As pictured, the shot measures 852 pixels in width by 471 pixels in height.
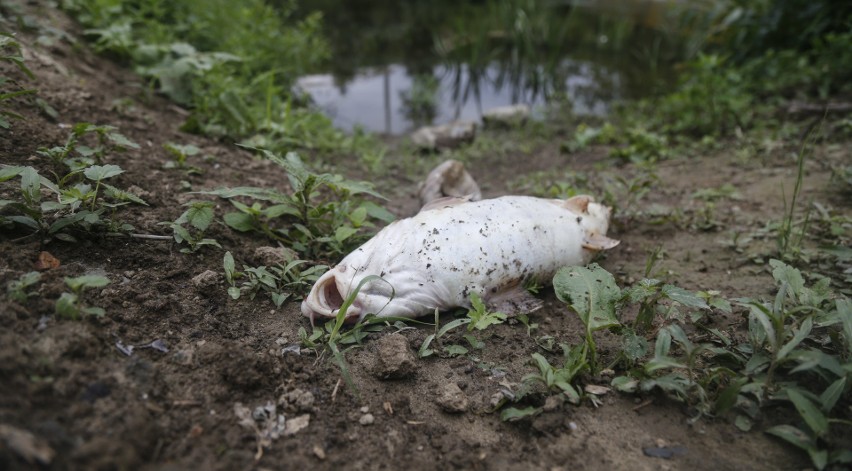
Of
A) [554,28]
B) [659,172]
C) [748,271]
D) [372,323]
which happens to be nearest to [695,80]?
[659,172]

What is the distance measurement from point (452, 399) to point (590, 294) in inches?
28.1

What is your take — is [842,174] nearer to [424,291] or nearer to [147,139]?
[424,291]

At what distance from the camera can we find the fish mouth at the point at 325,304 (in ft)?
7.91

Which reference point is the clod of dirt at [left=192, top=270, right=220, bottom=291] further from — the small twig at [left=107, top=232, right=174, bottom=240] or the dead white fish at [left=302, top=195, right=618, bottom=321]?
the dead white fish at [left=302, top=195, right=618, bottom=321]

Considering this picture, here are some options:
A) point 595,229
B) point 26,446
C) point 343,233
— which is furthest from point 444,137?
point 26,446

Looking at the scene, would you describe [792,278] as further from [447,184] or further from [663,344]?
[447,184]

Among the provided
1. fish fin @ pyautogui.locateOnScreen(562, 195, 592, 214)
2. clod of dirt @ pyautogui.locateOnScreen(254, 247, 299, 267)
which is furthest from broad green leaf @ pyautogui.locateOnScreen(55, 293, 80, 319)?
fish fin @ pyautogui.locateOnScreen(562, 195, 592, 214)

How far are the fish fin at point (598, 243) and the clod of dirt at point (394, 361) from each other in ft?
4.04

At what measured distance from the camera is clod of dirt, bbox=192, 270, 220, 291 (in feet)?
8.07

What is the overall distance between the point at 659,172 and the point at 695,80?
2.21m

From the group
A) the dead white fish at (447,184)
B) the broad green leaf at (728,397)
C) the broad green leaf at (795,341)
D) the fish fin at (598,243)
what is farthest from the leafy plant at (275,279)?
the broad green leaf at (795,341)

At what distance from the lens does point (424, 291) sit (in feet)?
8.23

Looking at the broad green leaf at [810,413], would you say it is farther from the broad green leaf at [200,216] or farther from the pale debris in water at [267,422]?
the broad green leaf at [200,216]

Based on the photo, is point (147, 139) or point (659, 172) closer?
point (147, 139)
